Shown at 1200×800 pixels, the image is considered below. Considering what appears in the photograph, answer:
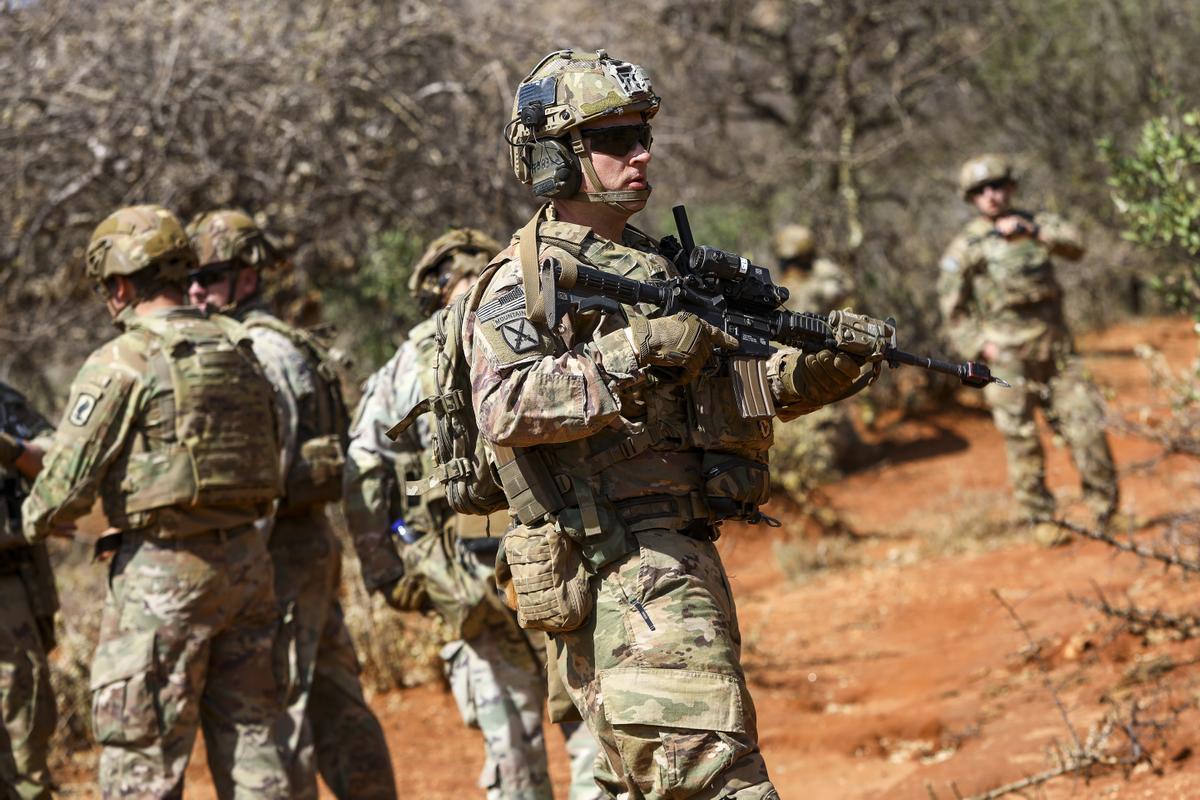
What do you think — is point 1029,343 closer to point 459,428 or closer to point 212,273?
point 212,273

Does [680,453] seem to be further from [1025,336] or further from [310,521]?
[1025,336]

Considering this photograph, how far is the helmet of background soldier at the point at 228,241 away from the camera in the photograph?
5891 mm

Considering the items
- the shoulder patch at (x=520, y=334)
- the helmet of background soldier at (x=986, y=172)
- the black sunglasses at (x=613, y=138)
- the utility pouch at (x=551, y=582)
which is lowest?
the utility pouch at (x=551, y=582)

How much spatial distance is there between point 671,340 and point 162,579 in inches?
90.4

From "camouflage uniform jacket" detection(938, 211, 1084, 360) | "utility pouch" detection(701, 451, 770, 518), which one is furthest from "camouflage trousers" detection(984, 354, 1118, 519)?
"utility pouch" detection(701, 451, 770, 518)

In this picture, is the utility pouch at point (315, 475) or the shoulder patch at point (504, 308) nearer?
the shoulder patch at point (504, 308)

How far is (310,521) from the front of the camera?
591cm

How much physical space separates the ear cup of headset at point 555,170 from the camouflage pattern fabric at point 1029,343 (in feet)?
19.6

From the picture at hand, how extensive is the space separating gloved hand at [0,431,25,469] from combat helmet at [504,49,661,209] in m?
2.73

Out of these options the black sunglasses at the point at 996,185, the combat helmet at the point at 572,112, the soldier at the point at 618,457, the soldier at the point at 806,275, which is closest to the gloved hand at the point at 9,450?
the soldier at the point at 618,457

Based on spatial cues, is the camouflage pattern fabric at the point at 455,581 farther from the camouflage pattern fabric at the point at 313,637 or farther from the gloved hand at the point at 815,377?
the gloved hand at the point at 815,377

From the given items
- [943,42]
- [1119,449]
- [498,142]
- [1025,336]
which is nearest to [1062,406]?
[1025,336]

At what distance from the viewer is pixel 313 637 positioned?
5590 millimetres

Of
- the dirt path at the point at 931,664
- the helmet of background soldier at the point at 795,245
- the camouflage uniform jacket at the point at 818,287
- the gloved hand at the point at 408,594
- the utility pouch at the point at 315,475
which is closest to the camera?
the gloved hand at the point at 408,594
